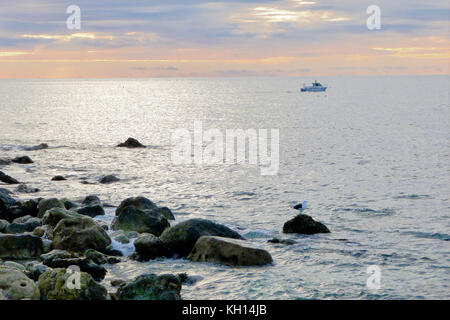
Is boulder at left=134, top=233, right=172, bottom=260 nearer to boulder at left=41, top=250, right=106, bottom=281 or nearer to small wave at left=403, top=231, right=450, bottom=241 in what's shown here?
boulder at left=41, top=250, right=106, bottom=281

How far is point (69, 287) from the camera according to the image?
14.7 meters

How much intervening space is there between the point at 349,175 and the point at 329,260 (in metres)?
20.8

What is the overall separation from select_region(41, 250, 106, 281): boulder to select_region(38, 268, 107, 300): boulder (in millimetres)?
1923

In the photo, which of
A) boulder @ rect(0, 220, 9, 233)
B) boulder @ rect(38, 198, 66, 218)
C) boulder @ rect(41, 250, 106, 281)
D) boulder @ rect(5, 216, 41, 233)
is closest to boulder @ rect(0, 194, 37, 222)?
boulder @ rect(38, 198, 66, 218)

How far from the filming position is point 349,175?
39312 mm

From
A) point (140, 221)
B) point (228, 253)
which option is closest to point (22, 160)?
point (140, 221)

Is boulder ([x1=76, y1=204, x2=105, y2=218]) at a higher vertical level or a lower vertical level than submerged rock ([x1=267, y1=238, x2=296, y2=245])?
higher

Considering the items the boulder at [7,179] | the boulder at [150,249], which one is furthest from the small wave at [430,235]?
the boulder at [7,179]

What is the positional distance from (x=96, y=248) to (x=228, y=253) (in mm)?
4767

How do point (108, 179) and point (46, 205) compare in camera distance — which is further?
point (108, 179)

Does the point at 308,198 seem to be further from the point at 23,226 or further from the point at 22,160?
the point at 22,160

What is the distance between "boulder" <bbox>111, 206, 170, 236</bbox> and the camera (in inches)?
867

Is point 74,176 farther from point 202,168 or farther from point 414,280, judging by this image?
point 414,280
